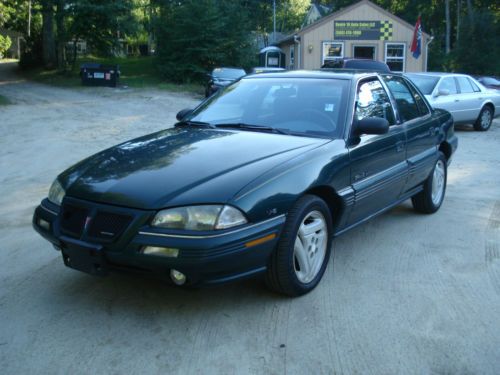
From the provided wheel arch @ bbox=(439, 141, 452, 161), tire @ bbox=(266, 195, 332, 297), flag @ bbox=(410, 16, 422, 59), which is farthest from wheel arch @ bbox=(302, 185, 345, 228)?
flag @ bbox=(410, 16, 422, 59)

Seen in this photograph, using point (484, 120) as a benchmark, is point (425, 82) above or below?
above

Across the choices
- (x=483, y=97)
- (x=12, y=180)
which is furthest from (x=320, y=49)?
(x=12, y=180)

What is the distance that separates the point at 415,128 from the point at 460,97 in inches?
331

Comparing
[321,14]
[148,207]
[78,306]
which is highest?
[321,14]

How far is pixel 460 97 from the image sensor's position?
12.7 meters

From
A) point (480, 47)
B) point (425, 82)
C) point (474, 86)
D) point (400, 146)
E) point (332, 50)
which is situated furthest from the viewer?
point (480, 47)

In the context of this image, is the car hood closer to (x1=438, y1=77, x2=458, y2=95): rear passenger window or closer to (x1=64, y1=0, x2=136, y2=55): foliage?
(x1=438, y1=77, x2=458, y2=95): rear passenger window

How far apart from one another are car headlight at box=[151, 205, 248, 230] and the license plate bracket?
1.26ft

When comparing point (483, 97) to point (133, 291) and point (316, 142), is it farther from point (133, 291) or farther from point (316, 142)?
point (133, 291)

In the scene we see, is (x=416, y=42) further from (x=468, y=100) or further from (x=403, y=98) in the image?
(x=403, y=98)

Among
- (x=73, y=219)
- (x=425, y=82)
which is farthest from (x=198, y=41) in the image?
(x=73, y=219)

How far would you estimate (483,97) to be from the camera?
527 inches

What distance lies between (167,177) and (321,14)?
58.8m

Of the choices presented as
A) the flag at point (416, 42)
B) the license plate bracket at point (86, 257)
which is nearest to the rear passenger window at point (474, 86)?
the license plate bracket at point (86, 257)
